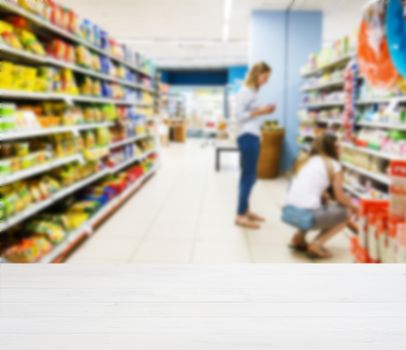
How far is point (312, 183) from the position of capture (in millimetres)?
3225

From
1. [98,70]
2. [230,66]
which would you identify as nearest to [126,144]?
[98,70]

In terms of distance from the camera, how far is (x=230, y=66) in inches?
728

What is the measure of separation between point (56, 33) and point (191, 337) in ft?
11.4

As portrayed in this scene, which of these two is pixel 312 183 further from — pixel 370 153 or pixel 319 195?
pixel 370 153

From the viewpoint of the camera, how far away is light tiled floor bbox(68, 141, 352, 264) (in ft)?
10.9

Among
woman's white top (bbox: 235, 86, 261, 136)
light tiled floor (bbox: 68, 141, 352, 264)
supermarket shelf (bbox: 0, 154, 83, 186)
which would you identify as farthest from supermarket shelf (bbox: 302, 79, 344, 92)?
supermarket shelf (bbox: 0, 154, 83, 186)

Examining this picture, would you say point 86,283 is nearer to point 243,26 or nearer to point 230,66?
point 243,26

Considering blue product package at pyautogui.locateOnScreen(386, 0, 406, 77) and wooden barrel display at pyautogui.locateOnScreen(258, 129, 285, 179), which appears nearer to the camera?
blue product package at pyautogui.locateOnScreen(386, 0, 406, 77)

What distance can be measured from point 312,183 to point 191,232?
132cm

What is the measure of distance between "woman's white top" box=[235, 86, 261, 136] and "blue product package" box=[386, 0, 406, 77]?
8.06 ft

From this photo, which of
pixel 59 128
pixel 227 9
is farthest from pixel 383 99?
pixel 227 9

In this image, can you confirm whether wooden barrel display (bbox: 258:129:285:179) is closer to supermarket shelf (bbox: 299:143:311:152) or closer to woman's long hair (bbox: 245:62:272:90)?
supermarket shelf (bbox: 299:143:311:152)

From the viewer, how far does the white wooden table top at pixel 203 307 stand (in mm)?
634

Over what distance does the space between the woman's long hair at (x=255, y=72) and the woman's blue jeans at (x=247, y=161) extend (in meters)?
0.50
